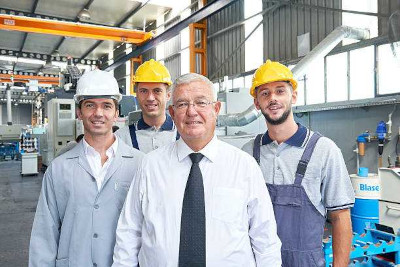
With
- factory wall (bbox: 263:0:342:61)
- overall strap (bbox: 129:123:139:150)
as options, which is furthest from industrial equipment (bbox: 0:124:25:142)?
overall strap (bbox: 129:123:139:150)

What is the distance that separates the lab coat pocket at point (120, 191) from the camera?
5.43ft

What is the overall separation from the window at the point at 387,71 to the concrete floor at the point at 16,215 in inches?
228

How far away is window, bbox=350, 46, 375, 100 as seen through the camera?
19.5 feet

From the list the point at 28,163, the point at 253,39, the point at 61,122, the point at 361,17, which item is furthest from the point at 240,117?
the point at 28,163

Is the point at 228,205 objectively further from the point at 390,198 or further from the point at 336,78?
the point at 336,78

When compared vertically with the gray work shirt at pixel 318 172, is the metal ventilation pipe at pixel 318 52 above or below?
above

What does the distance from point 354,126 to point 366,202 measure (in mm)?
2451

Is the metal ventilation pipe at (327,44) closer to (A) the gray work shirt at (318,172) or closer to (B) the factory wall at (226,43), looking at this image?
(B) the factory wall at (226,43)

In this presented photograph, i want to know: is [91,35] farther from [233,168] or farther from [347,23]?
[233,168]

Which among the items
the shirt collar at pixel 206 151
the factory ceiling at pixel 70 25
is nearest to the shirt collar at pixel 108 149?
the shirt collar at pixel 206 151

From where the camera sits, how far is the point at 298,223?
1656mm

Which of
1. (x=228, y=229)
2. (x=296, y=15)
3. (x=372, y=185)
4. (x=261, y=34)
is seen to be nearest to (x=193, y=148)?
(x=228, y=229)

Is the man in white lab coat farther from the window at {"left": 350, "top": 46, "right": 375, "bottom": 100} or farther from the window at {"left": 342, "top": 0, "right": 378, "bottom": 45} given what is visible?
the window at {"left": 342, "top": 0, "right": 378, "bottom": 45}

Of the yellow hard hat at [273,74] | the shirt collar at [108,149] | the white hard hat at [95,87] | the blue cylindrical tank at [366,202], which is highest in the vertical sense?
the yellow hard hat at [273,74]
